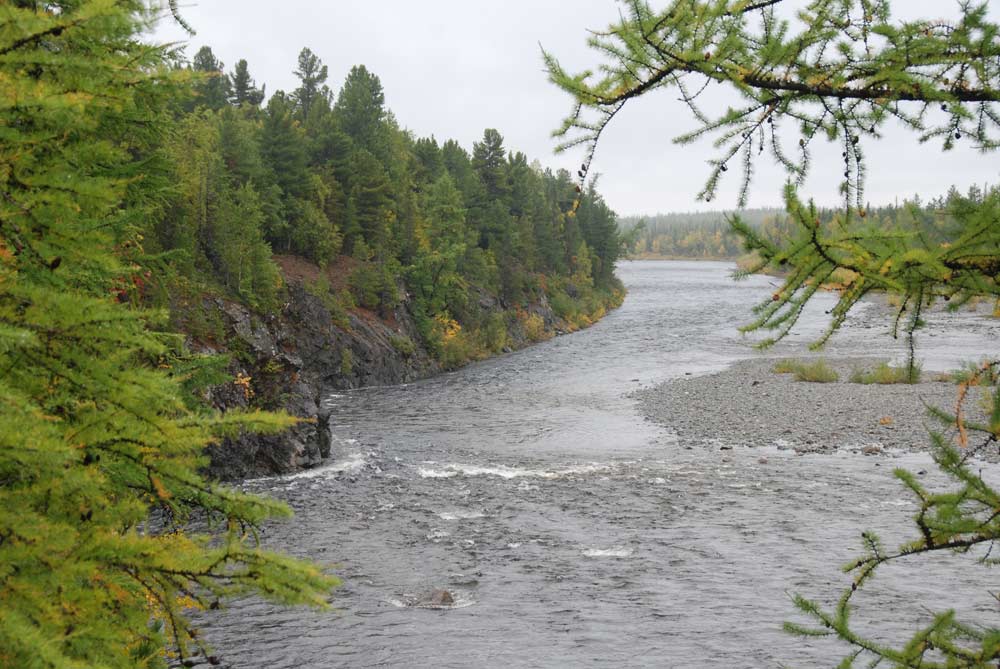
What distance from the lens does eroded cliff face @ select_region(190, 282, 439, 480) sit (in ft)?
79.6

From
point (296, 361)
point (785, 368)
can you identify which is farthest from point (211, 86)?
point (785, 368)

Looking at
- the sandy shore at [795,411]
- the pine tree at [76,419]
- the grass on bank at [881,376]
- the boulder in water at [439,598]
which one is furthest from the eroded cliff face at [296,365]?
the grass on bank at [881,376]

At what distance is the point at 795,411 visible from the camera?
3144cm

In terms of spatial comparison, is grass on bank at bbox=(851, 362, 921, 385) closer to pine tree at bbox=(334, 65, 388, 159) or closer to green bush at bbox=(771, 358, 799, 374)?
green bush at bbox=(771, 358, 799, 374)

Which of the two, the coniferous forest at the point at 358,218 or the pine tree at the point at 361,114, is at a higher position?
the pine tree at the point at 361,114

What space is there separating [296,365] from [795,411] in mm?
21150

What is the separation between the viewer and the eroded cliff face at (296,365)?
79.6ft

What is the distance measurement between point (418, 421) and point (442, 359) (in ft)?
56.2

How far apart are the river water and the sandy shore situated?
1.52 m

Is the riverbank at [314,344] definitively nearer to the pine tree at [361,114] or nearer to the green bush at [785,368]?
the pine tree at [361,114]

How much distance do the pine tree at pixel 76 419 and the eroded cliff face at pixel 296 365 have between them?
1607 centimetres

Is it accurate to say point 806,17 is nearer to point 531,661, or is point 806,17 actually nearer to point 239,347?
point 531,661

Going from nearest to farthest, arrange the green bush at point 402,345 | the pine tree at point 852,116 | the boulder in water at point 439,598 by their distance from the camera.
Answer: the pine tree at point 852,116 < the boulder in water at point 439,598 < the green bush at point 402,345

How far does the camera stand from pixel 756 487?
21484 mm
